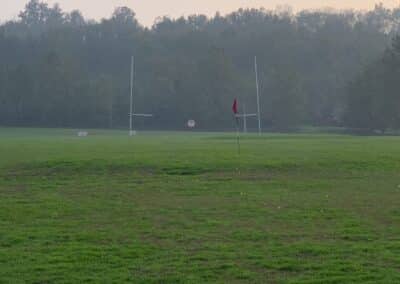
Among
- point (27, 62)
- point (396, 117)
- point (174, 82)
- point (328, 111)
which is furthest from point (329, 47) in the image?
point (27, 62)

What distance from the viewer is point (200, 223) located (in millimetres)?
15000

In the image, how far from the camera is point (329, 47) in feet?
403

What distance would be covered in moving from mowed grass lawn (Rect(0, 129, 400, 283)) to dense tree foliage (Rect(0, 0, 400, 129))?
70.9 m

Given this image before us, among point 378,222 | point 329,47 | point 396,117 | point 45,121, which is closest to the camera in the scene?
point 378,222

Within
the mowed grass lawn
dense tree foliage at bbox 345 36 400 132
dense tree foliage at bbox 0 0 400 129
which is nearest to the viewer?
the mowed grass lawn

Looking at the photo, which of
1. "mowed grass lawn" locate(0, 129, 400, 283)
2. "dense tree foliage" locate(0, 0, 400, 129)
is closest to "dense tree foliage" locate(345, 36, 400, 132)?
"dense tree foliage" locate(0, 0, 400, 129)

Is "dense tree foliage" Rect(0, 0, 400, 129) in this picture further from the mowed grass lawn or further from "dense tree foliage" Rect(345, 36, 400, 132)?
the mowed grass lawn

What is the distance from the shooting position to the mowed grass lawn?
11.2m

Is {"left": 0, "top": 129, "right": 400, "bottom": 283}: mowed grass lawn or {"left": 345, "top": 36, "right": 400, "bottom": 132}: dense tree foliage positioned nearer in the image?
{"left": 0, "top": 129, "right": 400, "bottom": 283}: mowed grass lawn

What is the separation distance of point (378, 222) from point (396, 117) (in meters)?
78.3

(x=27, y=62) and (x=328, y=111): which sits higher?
(x=27, y=62)

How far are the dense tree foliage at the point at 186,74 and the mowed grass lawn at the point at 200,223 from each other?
70.9 metres

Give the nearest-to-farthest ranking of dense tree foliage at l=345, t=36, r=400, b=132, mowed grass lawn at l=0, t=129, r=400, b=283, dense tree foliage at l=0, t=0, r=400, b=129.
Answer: mowed grass lawn at l=0, t=129, r=400, b=283
dense tree foliage at l=345, t=36, r=400, b=132
dense tree foliage at l=0, t=0, r=400, b=129

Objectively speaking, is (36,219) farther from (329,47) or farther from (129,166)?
(329,47)
